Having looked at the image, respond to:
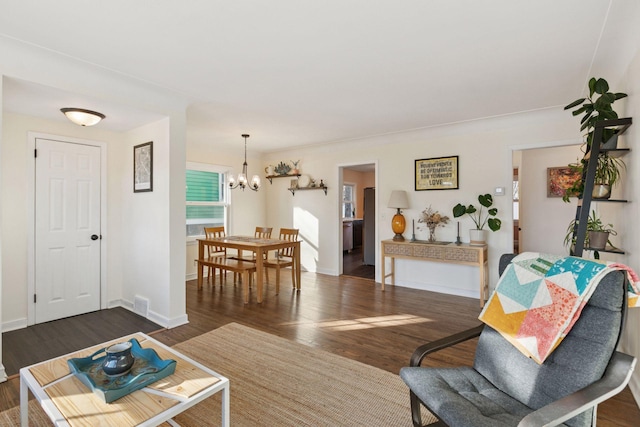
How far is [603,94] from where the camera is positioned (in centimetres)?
226

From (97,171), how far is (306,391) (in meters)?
3.52

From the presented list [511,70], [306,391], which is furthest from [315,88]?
[306,391]

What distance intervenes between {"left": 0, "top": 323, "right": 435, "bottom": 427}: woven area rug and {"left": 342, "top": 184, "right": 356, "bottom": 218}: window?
640 centimetres

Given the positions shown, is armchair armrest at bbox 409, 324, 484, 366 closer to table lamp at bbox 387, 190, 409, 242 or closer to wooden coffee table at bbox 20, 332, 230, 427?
wooden coffee table at bbox 20, 332, 230, 427

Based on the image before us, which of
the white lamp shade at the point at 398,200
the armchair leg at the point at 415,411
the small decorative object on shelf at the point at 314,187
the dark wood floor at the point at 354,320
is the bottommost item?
the dark wood floor at the point at 354,320

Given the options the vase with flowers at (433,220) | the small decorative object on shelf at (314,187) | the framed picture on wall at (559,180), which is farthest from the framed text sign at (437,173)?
the framed picture on wall at (559,180)

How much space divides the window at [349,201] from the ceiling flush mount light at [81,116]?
21.4 feet

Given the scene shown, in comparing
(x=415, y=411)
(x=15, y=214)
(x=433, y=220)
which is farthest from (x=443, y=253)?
(x=15, y=214)

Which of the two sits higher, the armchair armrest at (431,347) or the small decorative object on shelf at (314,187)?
the small decorative object on shelf at (314,187)

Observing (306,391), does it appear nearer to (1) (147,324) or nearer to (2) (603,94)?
(1) (147,324)

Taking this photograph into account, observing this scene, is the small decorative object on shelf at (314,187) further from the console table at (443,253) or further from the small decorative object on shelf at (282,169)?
the console table at (443,253)

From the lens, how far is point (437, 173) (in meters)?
4.71

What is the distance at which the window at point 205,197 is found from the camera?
5.55m

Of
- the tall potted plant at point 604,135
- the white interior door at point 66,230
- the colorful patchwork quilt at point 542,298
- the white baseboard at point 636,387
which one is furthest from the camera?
the white interior door at point 66,230
